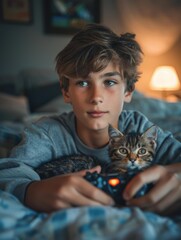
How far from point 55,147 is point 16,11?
2.49 meters

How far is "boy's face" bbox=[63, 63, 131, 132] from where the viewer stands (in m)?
0.72

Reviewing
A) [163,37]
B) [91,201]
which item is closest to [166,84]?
[163,37]

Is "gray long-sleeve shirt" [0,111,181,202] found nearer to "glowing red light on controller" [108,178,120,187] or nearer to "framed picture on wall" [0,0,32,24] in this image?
"glowing red light on controller" [108,178,120,187]

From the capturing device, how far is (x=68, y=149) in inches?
33.1

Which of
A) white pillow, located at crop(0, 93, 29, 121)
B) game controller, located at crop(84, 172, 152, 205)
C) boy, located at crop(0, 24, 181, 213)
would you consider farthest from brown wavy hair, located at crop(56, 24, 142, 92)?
white pillow, located at crop(0, 93, 29, 121)

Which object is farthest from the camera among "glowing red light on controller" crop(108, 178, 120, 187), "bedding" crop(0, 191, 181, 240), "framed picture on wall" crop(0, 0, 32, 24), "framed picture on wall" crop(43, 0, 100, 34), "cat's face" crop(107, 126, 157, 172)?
"framed picture on wall" crop(43, 0, 100, 34)

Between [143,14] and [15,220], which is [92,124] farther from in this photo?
[143,14]

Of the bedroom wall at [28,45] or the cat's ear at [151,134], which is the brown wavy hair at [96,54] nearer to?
the cat's ear at [151,134]

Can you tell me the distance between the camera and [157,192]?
0.53 meters

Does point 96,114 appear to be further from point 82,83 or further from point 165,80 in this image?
point 165,80

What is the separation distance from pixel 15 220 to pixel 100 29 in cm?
52

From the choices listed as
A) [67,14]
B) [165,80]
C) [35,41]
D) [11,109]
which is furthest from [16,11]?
[165,80]

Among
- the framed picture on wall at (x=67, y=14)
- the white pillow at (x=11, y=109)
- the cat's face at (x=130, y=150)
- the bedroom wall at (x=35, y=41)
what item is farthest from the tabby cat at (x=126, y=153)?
the framed picture on wall at (x=67, y=14)

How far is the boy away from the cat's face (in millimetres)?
61
